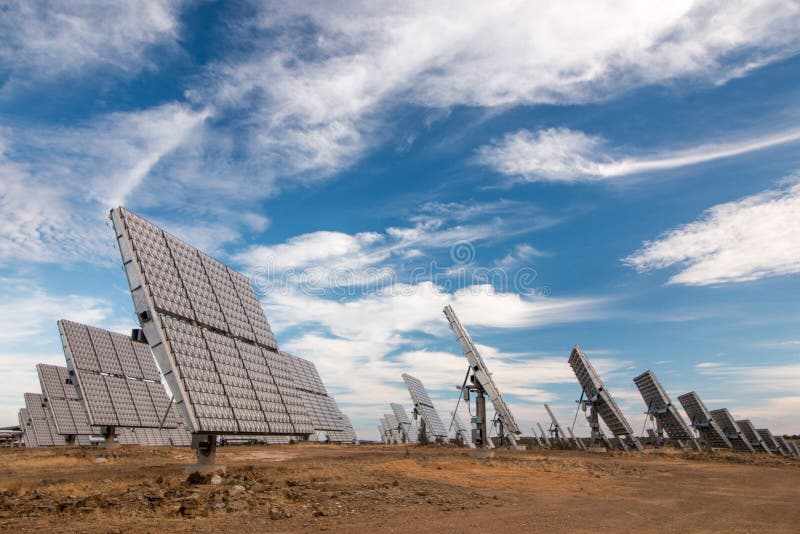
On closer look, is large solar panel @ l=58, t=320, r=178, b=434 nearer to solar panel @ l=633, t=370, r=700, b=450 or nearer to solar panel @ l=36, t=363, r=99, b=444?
solar panel @ l=36, t=363, r=99, b=444

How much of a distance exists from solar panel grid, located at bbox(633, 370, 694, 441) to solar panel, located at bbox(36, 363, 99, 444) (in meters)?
50.7

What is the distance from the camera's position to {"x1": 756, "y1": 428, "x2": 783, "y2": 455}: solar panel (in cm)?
4675

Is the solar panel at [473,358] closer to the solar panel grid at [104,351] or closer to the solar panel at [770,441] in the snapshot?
the solar panel grid at [104,351]

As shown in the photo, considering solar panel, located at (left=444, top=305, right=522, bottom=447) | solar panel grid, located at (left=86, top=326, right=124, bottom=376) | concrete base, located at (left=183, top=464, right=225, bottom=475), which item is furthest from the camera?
solar panel grid, located at (left=86, top=326, right=124, bottom=376)

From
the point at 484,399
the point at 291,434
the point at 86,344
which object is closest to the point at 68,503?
the point at 291,434

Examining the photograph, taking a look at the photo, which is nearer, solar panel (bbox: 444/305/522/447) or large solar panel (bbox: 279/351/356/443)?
solar panel (bbox: 444/305/522/447)

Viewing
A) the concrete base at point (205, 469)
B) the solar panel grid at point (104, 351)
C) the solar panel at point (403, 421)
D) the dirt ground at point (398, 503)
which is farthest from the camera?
the solar panel at point (403, 421)

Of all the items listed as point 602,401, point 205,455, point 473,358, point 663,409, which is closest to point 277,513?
point 205,455

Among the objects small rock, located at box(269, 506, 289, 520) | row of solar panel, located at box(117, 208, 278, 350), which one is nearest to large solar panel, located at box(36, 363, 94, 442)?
row of solar panel, located at box(117, 208, 278, 350)

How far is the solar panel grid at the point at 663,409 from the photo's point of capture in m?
45.8

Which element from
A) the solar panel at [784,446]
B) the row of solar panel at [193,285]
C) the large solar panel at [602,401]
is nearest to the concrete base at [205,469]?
the row of solar panel at [193,285]

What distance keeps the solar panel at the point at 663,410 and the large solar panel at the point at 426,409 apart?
21974mm

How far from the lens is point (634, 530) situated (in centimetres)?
1170

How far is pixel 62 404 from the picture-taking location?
45.2 m
